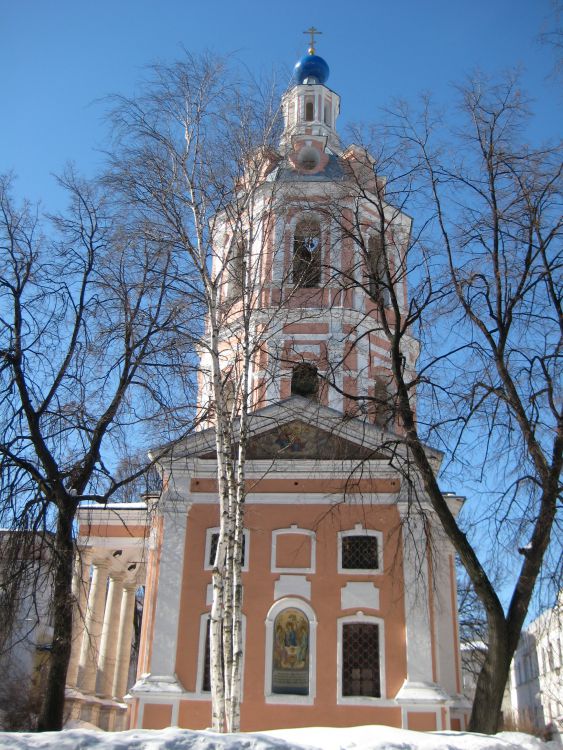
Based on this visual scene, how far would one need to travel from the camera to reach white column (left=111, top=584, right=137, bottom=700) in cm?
2334

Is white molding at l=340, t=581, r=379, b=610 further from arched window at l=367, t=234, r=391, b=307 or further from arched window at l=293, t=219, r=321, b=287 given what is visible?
arched window at l=367, t=234, r=391, b=307

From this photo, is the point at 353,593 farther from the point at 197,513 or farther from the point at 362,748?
the point at 362,748

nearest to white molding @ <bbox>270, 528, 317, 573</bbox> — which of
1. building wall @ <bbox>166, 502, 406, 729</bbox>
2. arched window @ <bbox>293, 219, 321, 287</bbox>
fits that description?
building wall @ <bbox>166, 502, 406, 729</bbox>

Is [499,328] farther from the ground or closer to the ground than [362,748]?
farther from the ground

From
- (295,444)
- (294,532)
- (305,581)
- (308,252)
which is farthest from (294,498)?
(308,252)

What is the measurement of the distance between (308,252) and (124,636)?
15338mm

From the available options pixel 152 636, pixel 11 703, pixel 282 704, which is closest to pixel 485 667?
pixel 282 704

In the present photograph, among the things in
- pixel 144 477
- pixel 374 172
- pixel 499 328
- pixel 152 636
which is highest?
pixel 374 172

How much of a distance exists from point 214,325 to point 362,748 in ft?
22.5

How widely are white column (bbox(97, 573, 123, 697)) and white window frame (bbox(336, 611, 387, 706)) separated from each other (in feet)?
28.3

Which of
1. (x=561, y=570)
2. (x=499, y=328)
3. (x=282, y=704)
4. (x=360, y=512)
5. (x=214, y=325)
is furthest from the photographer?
(x=360, y=512)

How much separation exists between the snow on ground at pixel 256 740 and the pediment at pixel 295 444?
1033cm

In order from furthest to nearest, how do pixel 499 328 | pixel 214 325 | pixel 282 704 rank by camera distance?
1. pixel 282 704
2. pixel 214 325
3. pixel 499 328

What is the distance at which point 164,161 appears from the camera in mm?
12484
